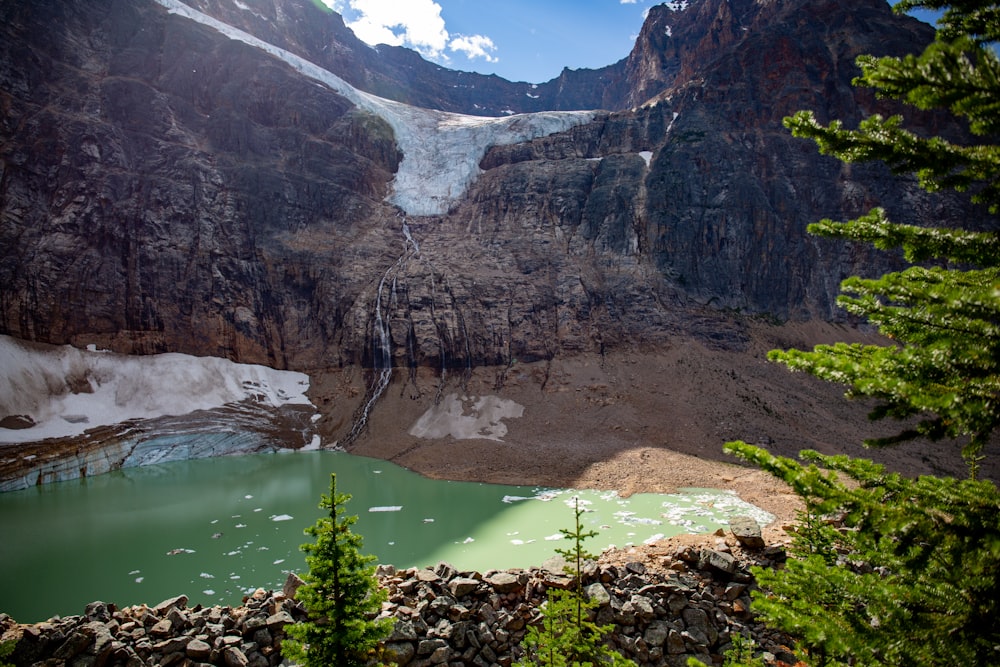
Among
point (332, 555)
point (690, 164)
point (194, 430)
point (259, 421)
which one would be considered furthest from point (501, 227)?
point (332, 555)

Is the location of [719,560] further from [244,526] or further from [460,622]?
[244,526]

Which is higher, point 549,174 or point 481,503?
point 549,174

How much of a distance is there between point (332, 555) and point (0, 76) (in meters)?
53.5

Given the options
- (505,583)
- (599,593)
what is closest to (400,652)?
(505,583)

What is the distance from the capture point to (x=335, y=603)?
6.00m

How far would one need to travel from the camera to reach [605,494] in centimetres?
2298

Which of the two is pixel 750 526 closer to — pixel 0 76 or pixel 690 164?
pixel 690 164

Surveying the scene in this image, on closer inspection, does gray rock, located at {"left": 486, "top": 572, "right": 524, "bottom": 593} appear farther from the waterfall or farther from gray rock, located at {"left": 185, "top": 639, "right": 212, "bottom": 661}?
the waterfall

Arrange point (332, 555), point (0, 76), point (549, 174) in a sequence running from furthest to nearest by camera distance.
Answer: point (549, 174), point (0, 76), point (332, 555)

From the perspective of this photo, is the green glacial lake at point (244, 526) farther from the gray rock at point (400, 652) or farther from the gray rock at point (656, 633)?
the gray rock at point (400, 652)

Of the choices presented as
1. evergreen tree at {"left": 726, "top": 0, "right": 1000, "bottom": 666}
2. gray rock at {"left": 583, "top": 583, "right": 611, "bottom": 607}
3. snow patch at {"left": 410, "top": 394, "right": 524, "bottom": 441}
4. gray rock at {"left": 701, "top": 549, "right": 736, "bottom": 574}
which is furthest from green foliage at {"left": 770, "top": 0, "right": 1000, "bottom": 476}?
snow patch at {"left": 410, "top": 394, "right": 524, "bottom": 441}

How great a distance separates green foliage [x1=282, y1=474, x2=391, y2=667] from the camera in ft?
19.3

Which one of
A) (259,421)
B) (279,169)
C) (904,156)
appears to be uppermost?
(279,169)

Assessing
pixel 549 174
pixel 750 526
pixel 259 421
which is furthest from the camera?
pixel 549 174
